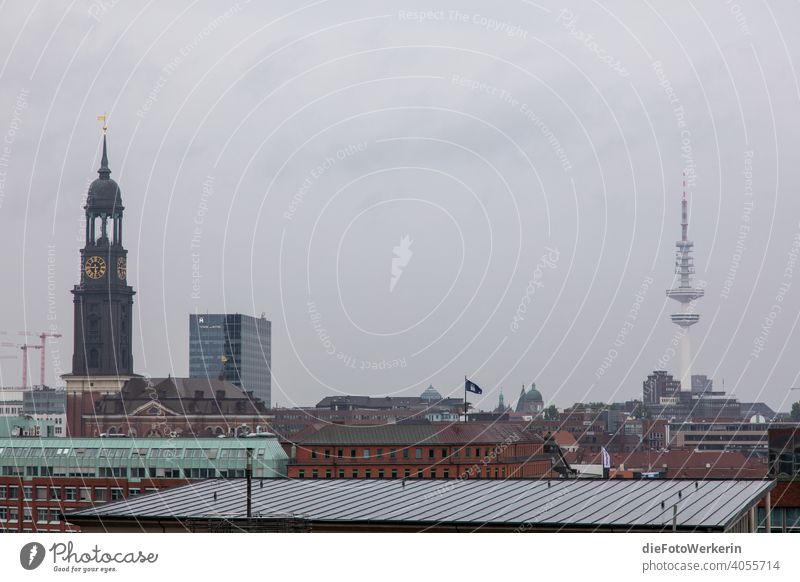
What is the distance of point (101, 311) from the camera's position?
167125mm

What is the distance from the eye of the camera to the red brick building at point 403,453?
4355 inches

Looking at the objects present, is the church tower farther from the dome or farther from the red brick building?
the red brick building

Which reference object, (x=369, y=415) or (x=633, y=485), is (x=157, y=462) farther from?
(x=369, y=415)

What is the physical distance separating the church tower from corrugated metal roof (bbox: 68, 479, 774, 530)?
394ft

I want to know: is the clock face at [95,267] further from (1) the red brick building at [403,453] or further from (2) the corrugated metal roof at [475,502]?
(2) the corrugated metal roof at [475,502]

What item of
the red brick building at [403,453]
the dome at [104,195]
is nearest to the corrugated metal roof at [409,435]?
the red brick building at [403,453]

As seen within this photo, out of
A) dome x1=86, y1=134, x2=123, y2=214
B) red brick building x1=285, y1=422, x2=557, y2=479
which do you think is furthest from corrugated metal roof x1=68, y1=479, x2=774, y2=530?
dome x1=86, y1=134, x2=123, y2=214

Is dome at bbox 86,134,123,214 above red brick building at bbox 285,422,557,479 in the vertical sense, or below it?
above

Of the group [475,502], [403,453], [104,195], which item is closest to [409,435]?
[403,453]

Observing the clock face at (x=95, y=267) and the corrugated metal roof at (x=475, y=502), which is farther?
the clock face at (x=95, y=267)

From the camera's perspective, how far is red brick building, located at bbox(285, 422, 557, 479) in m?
111

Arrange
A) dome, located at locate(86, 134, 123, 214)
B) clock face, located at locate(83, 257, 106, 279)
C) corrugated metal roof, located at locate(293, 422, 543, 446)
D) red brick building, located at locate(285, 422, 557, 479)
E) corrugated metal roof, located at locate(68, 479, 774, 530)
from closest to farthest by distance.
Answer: corrugated metal roof, located at locate(68, 479, 774, 530)
red brick building, located at locate(285, 422, 557, 479)
corrugated metal roof, located at locate(293, 422, 543, 446)
dome, located at locate(86, 134, 123, 214)
clock face, located at locate(83, 257, 106, 279)

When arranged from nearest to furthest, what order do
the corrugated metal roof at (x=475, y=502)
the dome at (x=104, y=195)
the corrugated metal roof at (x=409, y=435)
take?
1. the corrugated metal roof at (x=475, y=502)
2. the corrugated metal roof at (x=409, y=435)
3. the dome at (x=104, y=195)
